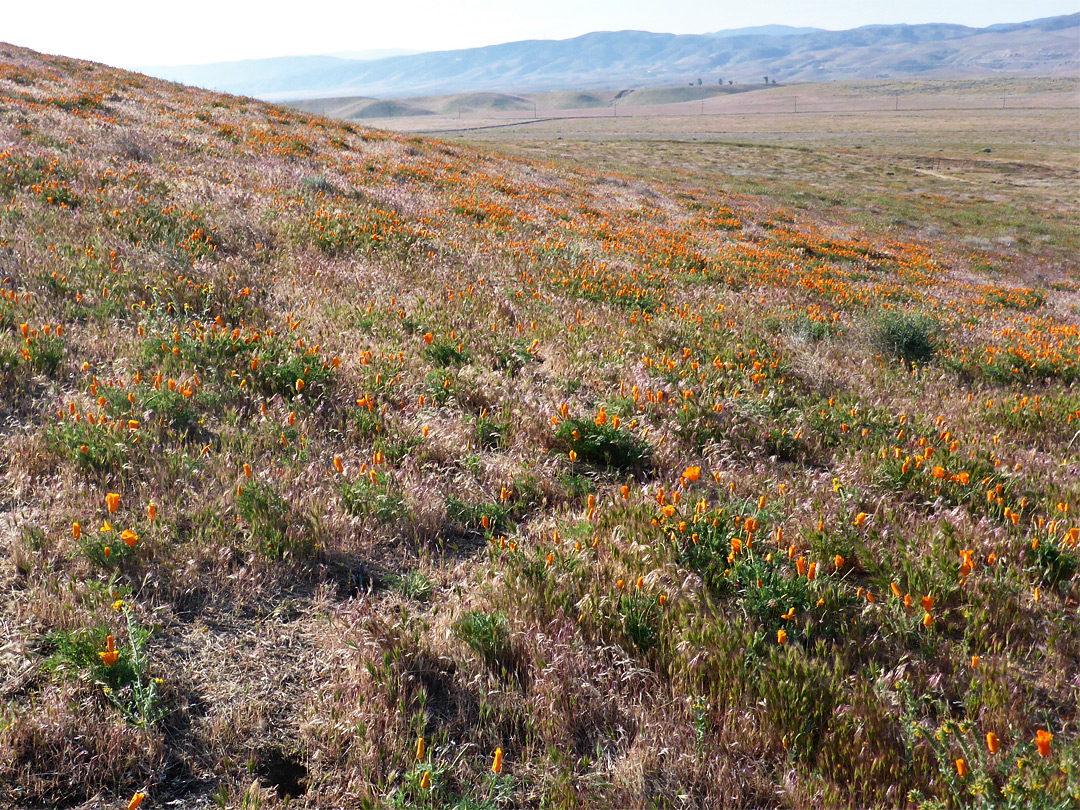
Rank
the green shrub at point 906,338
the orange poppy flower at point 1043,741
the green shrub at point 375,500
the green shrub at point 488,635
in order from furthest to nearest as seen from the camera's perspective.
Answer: the green shrub at point 906,338
the green shrub at point 375,500
the green shrub at point 488,635
the orange poppy flower at point 1043,741

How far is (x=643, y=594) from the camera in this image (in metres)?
3.22

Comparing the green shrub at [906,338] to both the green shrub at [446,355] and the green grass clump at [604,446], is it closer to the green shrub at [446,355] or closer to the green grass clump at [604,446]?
the green grass clump at [604,446]

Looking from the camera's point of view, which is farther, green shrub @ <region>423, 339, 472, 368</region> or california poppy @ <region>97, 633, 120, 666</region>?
green shrub @ <region>423, 339, 472, 368</region>

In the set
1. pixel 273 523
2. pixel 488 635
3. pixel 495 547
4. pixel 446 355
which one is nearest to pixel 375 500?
pixel 273 523

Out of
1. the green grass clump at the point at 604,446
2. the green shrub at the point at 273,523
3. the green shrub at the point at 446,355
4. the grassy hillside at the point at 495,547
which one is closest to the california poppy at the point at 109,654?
the grassy hillside at the point at 495,547

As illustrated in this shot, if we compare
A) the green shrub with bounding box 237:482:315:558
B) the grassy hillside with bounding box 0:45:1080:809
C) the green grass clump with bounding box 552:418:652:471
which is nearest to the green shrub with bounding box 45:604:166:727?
the grassy hillside with bounding box 0:45:1080:809

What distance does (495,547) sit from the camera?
358cm

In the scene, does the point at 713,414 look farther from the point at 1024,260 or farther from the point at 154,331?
the point at 1024,260

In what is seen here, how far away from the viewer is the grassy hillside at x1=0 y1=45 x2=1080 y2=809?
8.05 feet

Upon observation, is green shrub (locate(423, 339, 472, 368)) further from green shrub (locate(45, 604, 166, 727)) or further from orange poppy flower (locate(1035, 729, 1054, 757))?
orange poppy flower (locate(1035, 729, 1054, 757))

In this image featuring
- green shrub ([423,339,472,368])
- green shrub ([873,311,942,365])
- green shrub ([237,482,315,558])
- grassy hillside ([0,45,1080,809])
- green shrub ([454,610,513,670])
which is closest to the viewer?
grassy hillside ([0,45,1080,809])

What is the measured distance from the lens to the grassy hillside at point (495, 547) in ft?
8.05

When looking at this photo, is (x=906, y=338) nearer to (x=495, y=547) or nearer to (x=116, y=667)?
(x=495, y=547)

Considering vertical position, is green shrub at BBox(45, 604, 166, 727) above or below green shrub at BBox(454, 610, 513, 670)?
above
